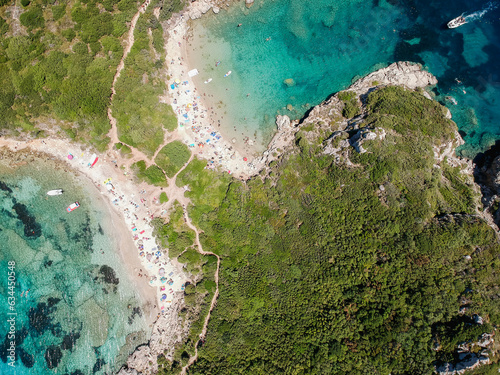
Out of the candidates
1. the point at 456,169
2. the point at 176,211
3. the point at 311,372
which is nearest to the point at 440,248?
the point at 456,169

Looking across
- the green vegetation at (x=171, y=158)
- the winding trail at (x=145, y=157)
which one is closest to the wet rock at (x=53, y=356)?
the winding trail at (x=145, y=157)

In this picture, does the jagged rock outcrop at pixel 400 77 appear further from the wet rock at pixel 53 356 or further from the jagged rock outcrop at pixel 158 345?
the wet rock at pixel 53 356

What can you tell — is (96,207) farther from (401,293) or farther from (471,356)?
(471,356)

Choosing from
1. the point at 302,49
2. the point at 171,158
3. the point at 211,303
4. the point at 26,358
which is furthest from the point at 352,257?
the point at 26,358

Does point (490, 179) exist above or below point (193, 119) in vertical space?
above

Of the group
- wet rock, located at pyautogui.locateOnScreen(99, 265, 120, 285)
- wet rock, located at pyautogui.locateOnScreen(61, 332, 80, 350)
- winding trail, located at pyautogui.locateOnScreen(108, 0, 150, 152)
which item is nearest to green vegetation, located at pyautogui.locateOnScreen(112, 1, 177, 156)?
winding trail, located at pyautogui.locateOnScreen(108, 0, 150, 152)

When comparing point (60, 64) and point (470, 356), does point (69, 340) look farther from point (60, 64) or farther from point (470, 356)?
point (470, 356)
